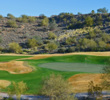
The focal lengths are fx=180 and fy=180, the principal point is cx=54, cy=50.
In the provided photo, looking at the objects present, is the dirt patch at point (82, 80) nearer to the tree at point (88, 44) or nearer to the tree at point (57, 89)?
the tree at point (57, 89)

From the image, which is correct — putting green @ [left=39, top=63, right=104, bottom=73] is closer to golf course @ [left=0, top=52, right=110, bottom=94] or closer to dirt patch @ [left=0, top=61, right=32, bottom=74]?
golf course @ [left=0, top=52, right=110, bottom=94]

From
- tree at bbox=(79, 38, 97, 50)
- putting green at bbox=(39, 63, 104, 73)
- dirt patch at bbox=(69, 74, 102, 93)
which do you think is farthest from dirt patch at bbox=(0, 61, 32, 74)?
tree at bbox=(79, 38, 97, 50)

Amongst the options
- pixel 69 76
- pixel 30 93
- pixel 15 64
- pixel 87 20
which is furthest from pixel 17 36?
pixel 30 93

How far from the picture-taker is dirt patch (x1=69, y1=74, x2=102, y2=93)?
2692 centimetres

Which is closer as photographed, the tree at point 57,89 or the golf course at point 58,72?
the tree at point 57,89

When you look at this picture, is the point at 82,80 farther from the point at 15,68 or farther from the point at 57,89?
the point at 15,68

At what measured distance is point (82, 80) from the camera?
3150cm

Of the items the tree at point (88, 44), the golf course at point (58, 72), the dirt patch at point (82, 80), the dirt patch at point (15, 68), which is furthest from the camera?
the tree at point (88, 44)

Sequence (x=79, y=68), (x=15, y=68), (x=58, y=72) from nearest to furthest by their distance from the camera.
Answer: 1. (x=58, y=72)
2. (x=79, y=68)
3. (x=15, y=68)

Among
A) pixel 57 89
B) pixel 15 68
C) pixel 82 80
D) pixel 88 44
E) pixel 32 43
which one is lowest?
pixel 82 80

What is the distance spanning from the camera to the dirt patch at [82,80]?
2692 cm

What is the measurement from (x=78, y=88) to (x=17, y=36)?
89258mm

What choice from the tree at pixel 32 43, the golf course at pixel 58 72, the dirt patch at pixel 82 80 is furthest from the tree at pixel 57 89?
the tree at pixel 32 43

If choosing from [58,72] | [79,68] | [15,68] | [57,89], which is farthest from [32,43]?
[57,89]
